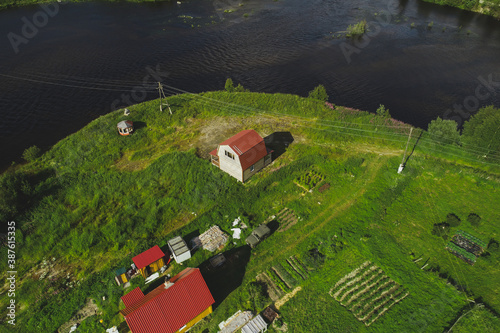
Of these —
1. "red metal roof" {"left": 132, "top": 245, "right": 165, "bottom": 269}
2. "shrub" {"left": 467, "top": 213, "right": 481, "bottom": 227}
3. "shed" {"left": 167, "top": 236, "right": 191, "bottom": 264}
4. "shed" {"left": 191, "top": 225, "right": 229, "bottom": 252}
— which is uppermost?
"red metal roof" {"left": 132, "top": 245, "right": 165, "bottom": 269}

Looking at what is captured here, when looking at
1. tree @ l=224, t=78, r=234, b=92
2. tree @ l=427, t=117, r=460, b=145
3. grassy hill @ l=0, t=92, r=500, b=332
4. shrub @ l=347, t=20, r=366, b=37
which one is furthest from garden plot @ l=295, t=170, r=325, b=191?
shrub @ l=347, t=20, r=366, b=37

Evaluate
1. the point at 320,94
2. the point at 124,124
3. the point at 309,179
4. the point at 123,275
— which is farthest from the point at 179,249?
the point at 320,94

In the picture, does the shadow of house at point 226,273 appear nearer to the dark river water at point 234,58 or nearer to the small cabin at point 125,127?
the small cabin at point 125,127

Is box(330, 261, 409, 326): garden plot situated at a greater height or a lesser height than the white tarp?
lesser

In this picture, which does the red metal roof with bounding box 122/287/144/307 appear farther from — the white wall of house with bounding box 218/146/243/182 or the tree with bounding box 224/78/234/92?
the tree with bounding box 224/78/234/92

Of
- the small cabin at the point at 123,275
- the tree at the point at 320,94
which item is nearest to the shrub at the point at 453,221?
the tree at the point at 320,94

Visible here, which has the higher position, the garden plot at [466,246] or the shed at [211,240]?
the shed at [211,240]

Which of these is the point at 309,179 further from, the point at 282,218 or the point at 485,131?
the point at 485,131
